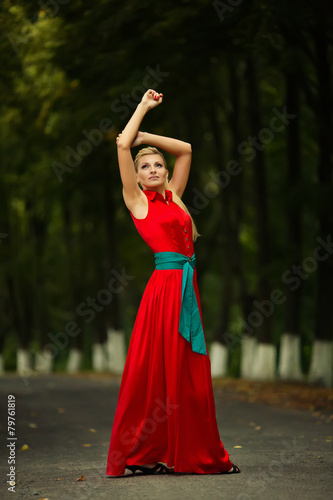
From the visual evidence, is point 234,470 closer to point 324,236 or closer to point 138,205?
point 138,205

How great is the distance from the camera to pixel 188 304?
6309 mm

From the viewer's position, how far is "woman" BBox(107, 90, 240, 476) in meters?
6.14

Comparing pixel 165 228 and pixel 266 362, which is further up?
pixel 165 228

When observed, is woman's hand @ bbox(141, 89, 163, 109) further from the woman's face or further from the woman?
the woman's face

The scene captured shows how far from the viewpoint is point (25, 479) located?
6.57m

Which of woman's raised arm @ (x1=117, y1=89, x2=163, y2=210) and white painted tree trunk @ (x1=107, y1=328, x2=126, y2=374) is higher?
woman's raised arm @ (x1=117, y1=89, x2=163, y2=210)
